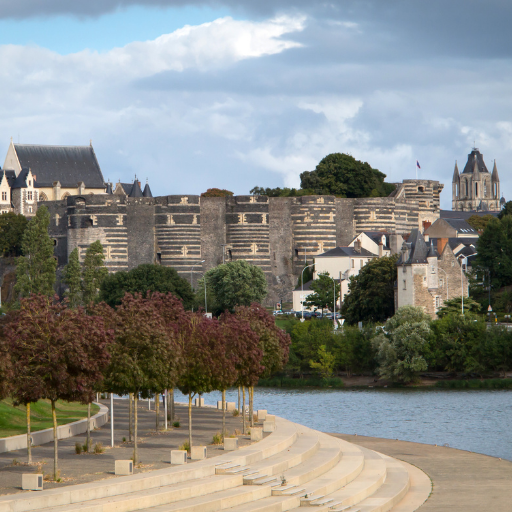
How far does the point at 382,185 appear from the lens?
125 m

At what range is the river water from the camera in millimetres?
41491

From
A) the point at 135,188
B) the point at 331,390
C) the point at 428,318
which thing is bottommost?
the point at 331,390

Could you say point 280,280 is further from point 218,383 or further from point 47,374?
point 47,374

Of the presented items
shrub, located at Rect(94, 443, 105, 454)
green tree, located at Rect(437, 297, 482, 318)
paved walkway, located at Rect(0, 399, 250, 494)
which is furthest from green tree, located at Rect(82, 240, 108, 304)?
shrub, located at Rect(94, 443, 105, 454)

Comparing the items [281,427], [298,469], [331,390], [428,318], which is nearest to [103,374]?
[298,469]

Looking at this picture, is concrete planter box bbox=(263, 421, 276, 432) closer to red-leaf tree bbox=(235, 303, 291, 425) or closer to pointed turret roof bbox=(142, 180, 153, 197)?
red-leaf tree bbox=(235, 303, 291, 425)

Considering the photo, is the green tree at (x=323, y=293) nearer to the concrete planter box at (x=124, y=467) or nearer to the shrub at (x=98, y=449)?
the shrub at (x=98, y=449)

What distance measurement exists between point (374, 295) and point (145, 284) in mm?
17491

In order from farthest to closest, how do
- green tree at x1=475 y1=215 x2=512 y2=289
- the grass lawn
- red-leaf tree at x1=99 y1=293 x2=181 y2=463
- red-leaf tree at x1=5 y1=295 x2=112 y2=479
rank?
green tree at x1=475 y1=215 x2=512 y2=289 → the grass lawn → red-leaf tree at x1=99 y1=293 x2=181 y2=463 → red-leaf tree at x1=5 y1=295 x2=112 y2=479

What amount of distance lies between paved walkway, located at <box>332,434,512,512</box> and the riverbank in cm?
2285

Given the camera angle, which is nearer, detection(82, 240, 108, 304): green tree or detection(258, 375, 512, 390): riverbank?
detection(258, 375, 512, 390): riverbank

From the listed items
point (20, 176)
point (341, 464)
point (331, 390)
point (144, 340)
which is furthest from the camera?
point (20, 176)

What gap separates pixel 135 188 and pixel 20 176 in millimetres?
12314

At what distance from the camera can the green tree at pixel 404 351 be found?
62.6m
